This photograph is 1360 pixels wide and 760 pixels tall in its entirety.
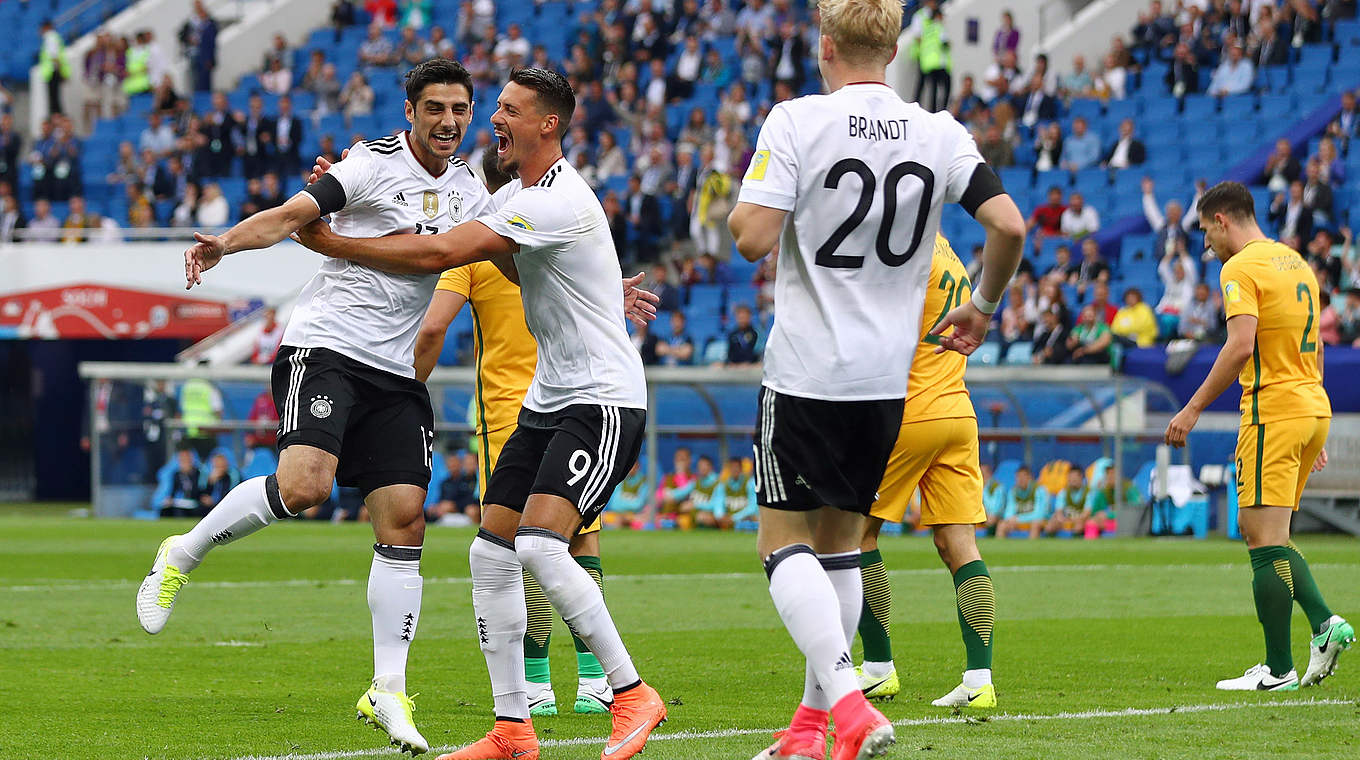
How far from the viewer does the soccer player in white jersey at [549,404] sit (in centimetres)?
610

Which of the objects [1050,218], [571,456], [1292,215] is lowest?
[571,456]

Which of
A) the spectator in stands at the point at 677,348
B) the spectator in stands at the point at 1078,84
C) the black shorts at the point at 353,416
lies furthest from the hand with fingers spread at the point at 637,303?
the spectator in stands at the point at 1078,84

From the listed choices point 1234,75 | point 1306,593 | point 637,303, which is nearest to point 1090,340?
point 1234,75

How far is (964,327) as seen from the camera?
572 cm

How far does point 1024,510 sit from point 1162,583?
6.70 metres

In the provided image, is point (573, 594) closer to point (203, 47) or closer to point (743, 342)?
point (743, 342)

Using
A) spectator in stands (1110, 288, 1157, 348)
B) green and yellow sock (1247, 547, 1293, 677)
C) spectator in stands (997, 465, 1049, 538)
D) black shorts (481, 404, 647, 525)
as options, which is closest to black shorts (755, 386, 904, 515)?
black shorts (481, 404, 647, 525)

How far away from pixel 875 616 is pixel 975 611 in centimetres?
45

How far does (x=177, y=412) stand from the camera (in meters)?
24.6

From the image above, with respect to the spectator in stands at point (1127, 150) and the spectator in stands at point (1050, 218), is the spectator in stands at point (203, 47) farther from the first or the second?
the spectator in stands at point (1127, 150)

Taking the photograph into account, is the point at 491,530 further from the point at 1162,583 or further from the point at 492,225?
the point at 1162,583

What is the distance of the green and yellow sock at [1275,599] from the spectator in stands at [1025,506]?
1213 cm

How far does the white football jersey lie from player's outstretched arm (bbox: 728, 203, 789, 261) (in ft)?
2.95

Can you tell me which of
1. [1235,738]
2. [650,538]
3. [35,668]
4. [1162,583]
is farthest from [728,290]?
[1235,738]
